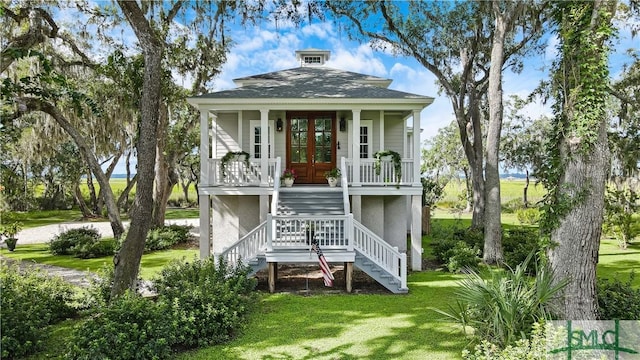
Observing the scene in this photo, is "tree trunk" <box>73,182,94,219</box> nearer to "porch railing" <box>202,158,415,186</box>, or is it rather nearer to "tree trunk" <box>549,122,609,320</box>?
"porch railing" <box>202,158,415,186</box>

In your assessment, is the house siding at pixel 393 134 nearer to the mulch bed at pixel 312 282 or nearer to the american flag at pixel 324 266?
the mulch bed at pixel 312 282

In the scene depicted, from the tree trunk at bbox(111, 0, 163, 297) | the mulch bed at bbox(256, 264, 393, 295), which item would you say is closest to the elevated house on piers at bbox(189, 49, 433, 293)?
the mulch bed at bbox(256, 264, 393, 295)

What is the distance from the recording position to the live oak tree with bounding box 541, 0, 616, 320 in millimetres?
5645

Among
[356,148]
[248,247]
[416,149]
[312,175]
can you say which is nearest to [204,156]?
[248,247]

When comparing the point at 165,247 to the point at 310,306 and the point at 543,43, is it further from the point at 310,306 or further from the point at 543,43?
the point at 543,43

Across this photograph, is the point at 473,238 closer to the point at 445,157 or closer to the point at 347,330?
the point at 347,330

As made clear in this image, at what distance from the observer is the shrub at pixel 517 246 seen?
11609 millimetres

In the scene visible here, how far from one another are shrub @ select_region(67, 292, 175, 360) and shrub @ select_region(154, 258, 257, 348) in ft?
0.94

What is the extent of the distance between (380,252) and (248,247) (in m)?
3.38

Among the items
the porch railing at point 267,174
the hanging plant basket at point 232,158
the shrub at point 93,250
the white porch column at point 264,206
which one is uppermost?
the hanging plant basket at point 232,158

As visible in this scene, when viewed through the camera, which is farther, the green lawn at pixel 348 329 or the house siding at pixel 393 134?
the house siding at pixel 393 134

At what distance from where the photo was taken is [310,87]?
1250cm

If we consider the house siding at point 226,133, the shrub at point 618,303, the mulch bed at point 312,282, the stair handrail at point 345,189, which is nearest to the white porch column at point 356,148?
the stair handrail at point 345,189

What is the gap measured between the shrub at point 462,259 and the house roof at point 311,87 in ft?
15.3
